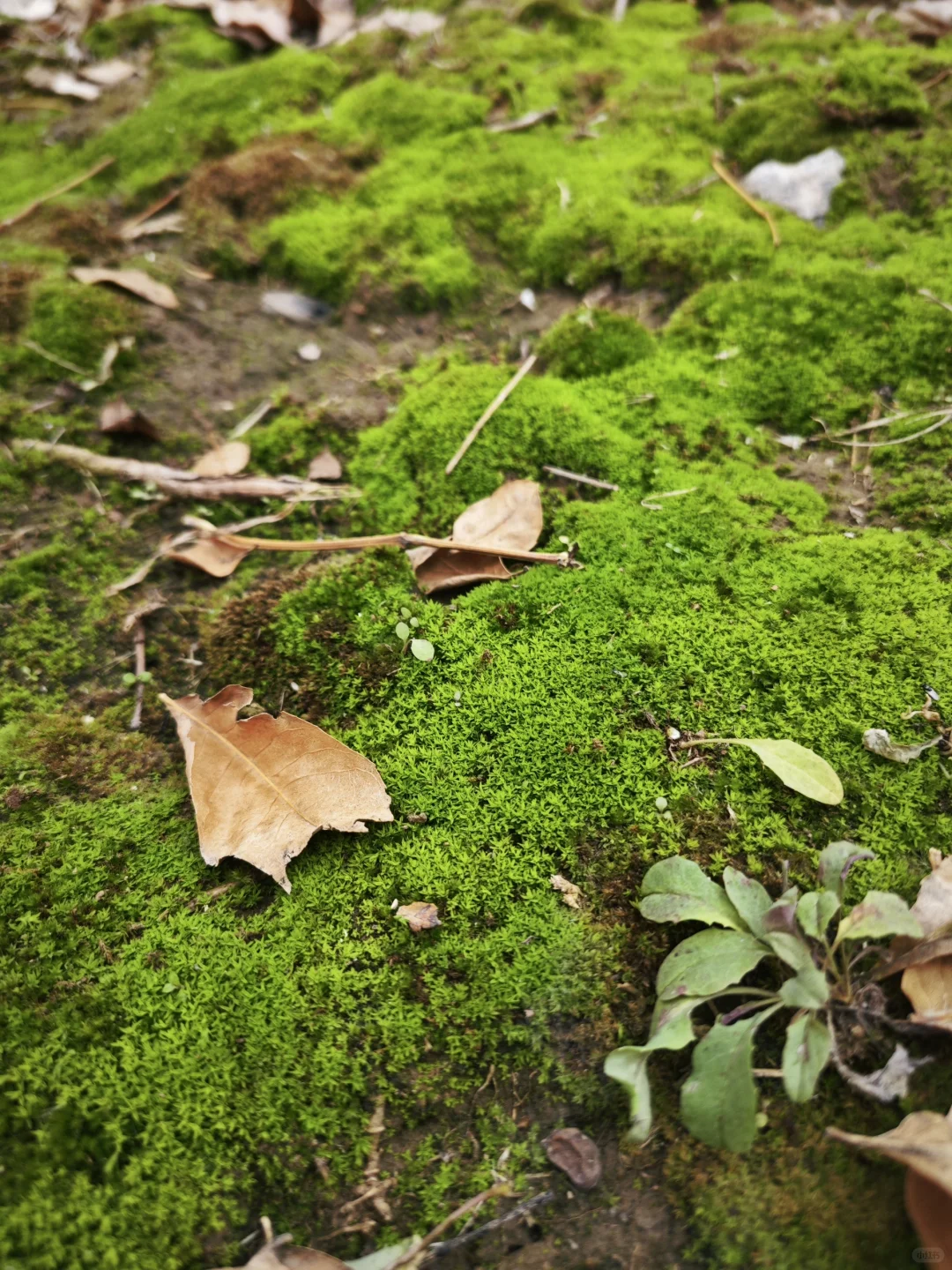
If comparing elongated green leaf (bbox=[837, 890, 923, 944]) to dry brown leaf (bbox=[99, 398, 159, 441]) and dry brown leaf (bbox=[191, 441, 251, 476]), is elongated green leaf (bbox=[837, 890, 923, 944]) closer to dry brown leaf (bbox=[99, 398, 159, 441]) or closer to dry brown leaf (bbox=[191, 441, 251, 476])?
dry brown leaf (bbox=[191, 441, 251, 476])

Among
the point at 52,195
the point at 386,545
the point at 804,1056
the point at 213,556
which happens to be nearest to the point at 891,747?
the point at 804,1056

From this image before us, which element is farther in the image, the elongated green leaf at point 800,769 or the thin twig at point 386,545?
the thin twig at point 386,545

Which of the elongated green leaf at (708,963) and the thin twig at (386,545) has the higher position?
the thin twig at (386,545)

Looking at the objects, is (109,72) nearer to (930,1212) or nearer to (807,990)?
(807,990)

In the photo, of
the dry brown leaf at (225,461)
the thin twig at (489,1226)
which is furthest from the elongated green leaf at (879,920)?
the dry brown leaf at (225,461)

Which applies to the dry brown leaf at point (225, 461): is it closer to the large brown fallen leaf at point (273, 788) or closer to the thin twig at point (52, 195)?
the large brown fallen leaf at point (273, 788)

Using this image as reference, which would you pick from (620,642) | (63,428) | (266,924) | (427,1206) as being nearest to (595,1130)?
(427,1206)

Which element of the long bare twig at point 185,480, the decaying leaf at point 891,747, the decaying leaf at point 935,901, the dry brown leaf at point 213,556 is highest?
the long bare twig at point 185,480
